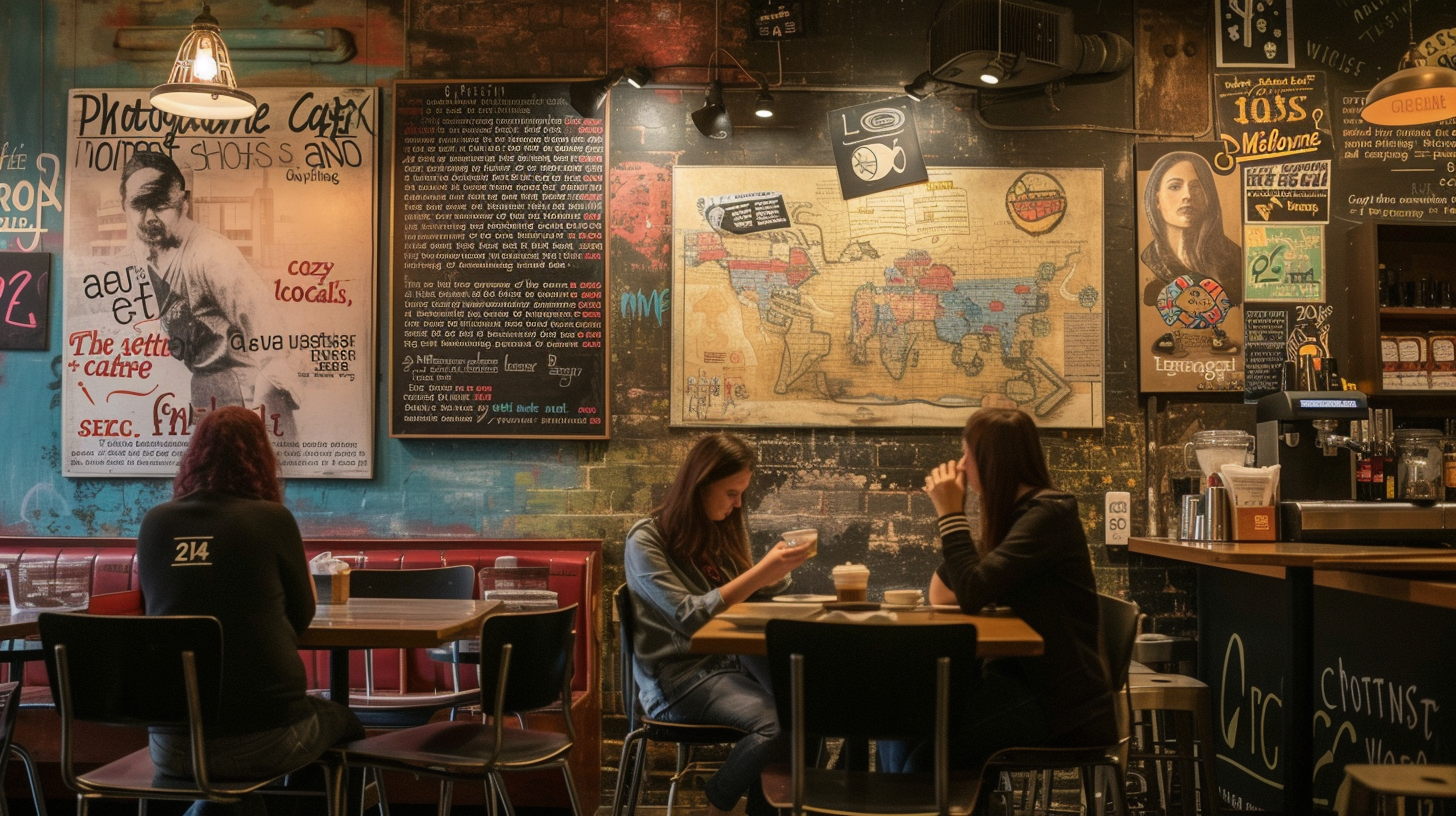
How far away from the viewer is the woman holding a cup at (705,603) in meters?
2.89

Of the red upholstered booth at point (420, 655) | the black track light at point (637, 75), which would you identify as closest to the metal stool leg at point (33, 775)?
the red upholstered booth at point (420, 655)

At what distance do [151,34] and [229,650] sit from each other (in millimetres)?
3449

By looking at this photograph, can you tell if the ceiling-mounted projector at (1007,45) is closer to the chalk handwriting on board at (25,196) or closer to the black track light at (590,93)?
the black track light at (590,93)

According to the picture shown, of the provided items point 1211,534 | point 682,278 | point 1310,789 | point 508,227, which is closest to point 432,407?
point 508,227

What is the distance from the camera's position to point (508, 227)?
188 inches

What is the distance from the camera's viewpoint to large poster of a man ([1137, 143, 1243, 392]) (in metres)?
4.69

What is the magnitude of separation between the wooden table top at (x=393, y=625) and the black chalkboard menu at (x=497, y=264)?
58.3 inches

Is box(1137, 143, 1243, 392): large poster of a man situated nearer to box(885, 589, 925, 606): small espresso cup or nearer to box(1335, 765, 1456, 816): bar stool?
box(885, 589, 925, 606): small espresso cup

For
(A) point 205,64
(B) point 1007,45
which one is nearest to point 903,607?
(B) point 1007,45

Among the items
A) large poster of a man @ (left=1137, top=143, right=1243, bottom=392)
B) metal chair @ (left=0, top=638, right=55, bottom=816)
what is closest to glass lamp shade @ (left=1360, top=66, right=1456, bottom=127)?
large poster of a man @ (left=1137, top=143, right=1243, bottom=392)

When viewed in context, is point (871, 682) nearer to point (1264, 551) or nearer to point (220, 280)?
point (1264, 551)

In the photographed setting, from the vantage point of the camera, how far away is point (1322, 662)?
3.71m

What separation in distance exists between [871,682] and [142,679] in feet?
5.37

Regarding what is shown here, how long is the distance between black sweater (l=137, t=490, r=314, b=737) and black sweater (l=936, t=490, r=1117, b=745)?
165 centimetres
